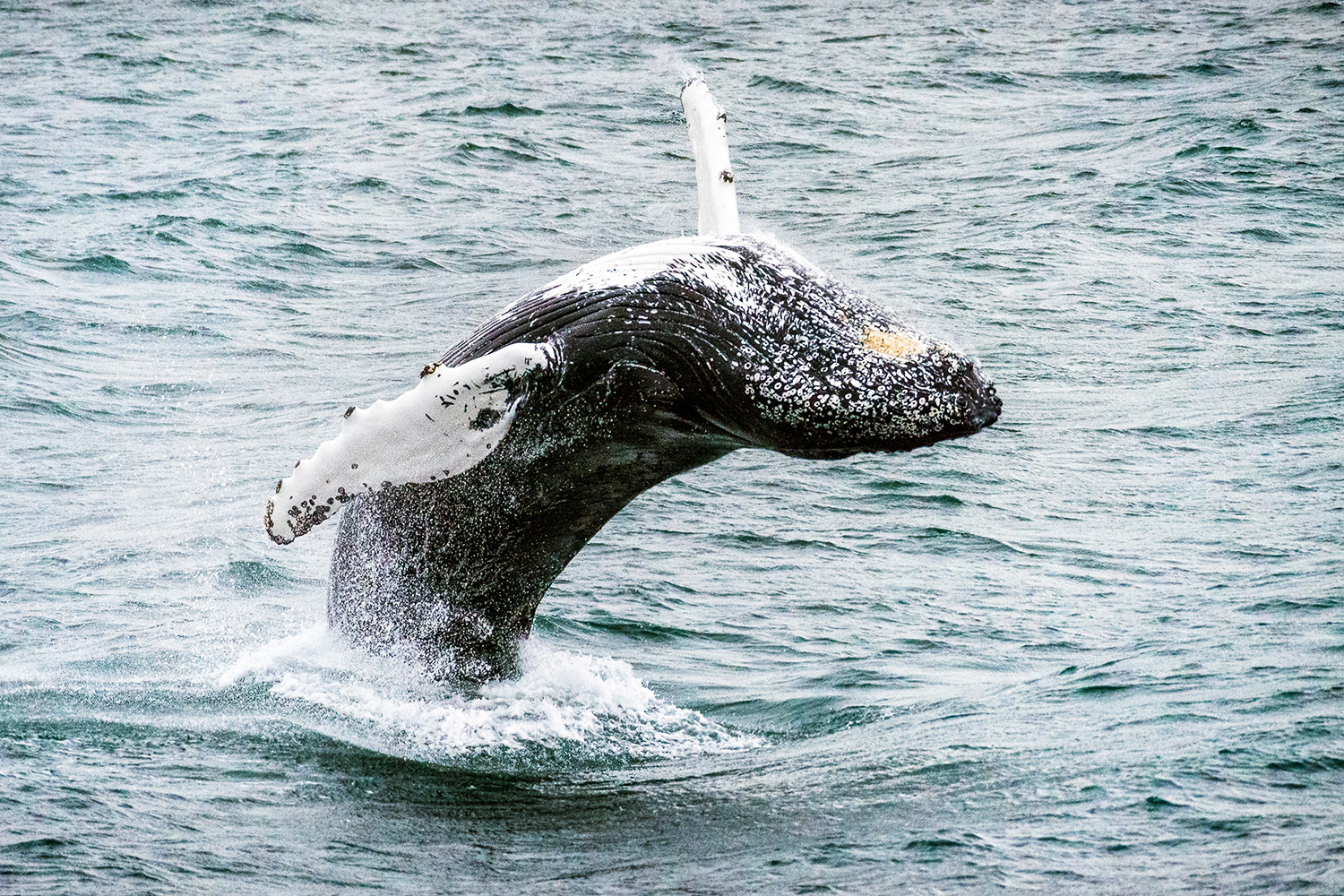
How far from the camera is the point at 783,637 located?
384 inches

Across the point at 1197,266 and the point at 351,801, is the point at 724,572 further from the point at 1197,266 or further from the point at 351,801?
the point at 1197,266

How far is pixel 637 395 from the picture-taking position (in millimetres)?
7289

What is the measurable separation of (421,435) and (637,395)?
0.98 metres

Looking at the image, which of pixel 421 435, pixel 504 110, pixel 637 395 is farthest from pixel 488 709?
pixel 504 110

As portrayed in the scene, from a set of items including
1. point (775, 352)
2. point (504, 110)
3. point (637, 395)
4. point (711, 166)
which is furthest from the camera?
point (504, 110)

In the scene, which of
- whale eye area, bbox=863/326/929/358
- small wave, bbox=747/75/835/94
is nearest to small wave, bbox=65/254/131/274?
whale eye area, bbox=863/326/929/358

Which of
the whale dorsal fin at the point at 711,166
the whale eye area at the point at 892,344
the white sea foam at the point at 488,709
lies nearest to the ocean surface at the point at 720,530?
the white sea foam at the point at 488,709

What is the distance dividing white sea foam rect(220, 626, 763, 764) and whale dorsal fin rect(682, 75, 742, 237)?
249 centimetres

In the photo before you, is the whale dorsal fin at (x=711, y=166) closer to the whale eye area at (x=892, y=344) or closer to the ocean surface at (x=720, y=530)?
the whale eye area at (x=892, y=344)

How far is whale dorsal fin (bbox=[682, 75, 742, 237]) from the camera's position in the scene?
855cm

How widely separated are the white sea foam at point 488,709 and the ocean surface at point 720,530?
3cm

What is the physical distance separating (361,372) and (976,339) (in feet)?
20.3

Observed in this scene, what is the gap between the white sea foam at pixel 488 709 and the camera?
7.86 m

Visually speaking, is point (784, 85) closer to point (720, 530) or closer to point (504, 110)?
point (504, 110)
